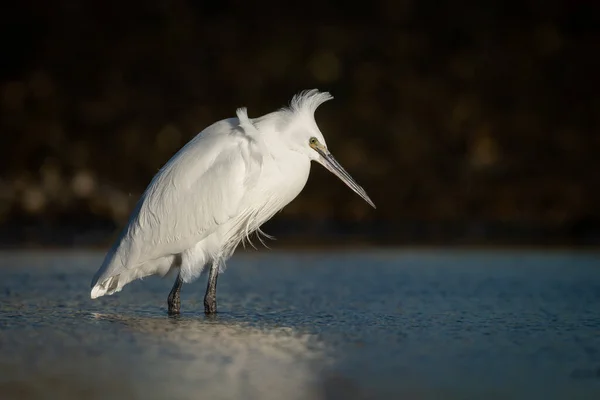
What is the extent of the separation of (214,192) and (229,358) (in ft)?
6.77

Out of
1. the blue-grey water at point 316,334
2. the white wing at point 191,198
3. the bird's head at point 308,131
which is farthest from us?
the bird's head at point 308,131

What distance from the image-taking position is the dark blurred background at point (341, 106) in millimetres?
13938

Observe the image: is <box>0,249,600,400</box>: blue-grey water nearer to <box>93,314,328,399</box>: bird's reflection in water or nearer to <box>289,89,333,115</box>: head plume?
<box>93,314,328,399</box>: bird's reflection in water

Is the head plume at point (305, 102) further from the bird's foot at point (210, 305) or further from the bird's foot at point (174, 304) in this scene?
the bird's foot at point (174, 304)

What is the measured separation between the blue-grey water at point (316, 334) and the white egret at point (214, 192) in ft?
1.16

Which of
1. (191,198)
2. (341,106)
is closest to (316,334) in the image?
(191,198)

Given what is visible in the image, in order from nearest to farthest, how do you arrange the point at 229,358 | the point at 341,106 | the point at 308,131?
the point at 229,358, the point at 308,131, the point at 341,106

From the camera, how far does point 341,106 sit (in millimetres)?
15641

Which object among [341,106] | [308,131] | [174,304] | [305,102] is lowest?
[174,304]

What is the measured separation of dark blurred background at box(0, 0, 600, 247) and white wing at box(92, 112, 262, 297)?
4850 millimetres

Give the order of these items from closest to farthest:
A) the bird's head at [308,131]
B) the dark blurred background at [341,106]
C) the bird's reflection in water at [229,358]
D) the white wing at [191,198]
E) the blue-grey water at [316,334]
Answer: the bird's reflection in water at [229,358]
the blue-grey water at [316,334]
the white wing at [191,198]
the bird's head at [308,131]
the dark blurred background at [341,106]

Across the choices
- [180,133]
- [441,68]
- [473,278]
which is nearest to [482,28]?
[441,68]

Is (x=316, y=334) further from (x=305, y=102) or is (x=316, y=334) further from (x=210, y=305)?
(x=305, y=102)

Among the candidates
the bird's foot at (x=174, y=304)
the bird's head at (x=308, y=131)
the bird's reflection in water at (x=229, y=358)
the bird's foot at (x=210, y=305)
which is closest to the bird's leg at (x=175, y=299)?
the bird's foot at (x=174, y=304)
